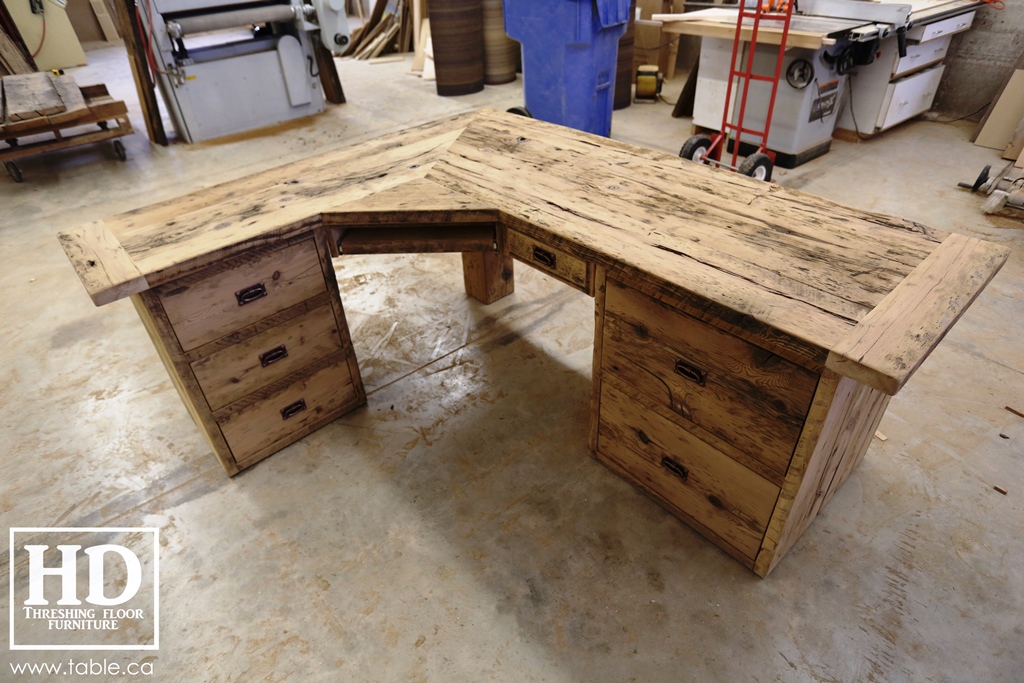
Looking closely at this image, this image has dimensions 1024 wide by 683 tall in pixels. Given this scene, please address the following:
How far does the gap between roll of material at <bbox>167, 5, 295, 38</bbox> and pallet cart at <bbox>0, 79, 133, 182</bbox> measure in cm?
76

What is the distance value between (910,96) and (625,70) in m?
2.34

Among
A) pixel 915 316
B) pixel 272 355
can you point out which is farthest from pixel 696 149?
pixel 272 355

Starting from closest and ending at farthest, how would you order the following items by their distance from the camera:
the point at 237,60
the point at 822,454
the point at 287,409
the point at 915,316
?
1. the point at 915,316
2. the point at 822,454
3. the point at 287,409
4. the point at 237,60

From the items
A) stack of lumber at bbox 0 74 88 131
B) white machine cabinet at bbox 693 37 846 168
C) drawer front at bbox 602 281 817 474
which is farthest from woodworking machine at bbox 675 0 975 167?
stack of lumber at bbox 0 74 88 131

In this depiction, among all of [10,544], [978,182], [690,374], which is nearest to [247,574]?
[10,544]

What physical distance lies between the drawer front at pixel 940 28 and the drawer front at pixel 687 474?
3.93 m

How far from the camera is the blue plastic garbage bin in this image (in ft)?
13.1

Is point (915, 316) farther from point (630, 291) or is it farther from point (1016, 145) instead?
point (1016, 145)

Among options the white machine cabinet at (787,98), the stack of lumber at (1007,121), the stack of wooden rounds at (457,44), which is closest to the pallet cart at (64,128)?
the stack of wooden rounds at (457,44)

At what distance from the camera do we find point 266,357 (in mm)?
1963

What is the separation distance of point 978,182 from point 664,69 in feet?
12.1

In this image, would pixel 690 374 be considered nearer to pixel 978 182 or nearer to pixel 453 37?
pixel 978 182

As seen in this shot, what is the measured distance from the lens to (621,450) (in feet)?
6.27

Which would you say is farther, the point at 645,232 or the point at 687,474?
the point at 687,474
